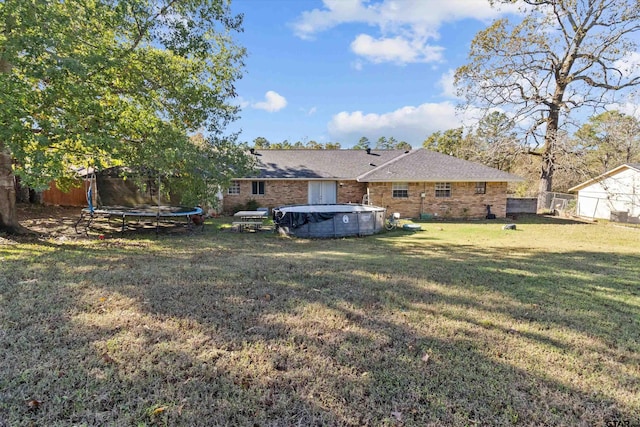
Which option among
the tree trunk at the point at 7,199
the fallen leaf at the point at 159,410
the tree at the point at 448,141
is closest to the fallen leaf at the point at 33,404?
the fallen leaf at the point at 159,410

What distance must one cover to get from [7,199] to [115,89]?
13.8ft

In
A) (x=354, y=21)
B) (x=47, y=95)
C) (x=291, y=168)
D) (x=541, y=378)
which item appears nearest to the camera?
(x=541, y=378)

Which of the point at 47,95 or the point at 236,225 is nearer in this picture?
the point at 47,95

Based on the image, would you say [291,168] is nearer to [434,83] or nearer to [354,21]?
[354,21]

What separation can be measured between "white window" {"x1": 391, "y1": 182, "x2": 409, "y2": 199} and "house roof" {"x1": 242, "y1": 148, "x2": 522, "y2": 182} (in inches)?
23.3

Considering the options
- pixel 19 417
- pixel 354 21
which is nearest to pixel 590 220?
pixel 354 21

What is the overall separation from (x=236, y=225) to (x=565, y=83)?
74.3 ft

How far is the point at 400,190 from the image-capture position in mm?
17750

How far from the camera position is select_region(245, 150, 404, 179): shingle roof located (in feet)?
62.0

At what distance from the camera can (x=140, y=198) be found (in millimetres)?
18812

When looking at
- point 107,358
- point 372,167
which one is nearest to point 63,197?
point 372,167

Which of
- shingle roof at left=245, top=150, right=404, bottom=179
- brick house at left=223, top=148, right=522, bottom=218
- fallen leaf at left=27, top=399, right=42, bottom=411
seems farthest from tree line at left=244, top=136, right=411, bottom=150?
fallen leaf at left=27, top=399, right=42, bottom=411

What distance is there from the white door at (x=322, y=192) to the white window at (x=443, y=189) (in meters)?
5.85

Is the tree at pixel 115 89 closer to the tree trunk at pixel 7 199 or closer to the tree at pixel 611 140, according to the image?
the tree trunk at pixel 7 199
